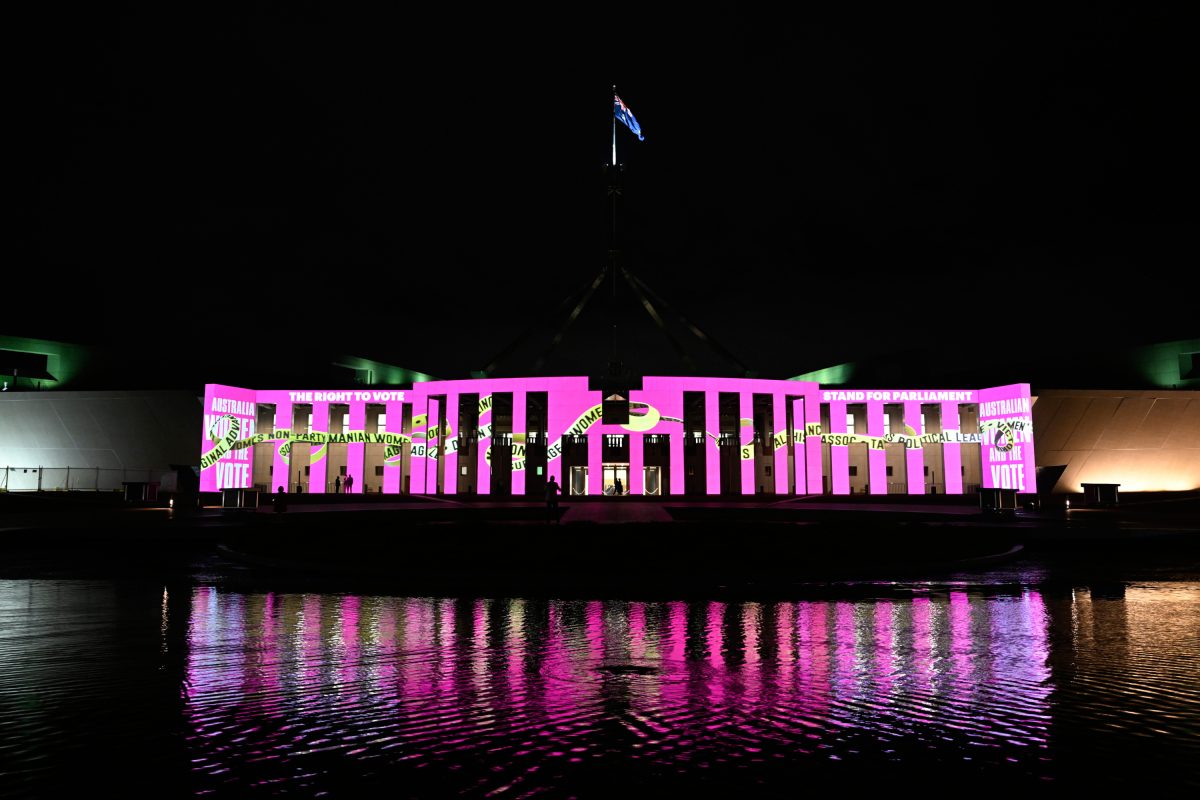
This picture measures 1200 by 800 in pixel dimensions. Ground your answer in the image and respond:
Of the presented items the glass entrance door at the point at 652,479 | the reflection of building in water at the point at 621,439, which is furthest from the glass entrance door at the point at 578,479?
the glass entrance door at the point at 652,479

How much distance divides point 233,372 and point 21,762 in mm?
64364

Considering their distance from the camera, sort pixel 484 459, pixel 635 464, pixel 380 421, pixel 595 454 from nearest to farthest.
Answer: pixel 635 464, pixel 595 454, pixel 484 459, pixel 380 421

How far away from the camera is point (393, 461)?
51281 millimetres

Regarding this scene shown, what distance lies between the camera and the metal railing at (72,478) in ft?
172

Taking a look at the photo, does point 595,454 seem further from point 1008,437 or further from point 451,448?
point 1008,437

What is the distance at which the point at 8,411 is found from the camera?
52625mm

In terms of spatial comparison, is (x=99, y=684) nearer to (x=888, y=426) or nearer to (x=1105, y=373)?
(x=888, y=426)

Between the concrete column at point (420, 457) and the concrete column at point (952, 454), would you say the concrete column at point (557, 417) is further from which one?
the concrete column at point (952, 454)

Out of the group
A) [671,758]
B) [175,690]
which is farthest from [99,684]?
[671,758]

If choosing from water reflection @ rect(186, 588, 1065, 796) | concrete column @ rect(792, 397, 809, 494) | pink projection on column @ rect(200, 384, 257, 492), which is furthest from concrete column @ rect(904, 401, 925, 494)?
pink projection on column @ rect(200, 384, 257, 492)

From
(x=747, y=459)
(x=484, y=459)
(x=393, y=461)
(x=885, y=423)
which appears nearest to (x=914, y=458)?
(x=885, y=423)

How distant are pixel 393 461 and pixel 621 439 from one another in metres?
15.2

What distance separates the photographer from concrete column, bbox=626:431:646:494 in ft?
151

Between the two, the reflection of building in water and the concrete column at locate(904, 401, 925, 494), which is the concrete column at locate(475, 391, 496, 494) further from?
the concrete column at locate(904, 401, 925, 494)
